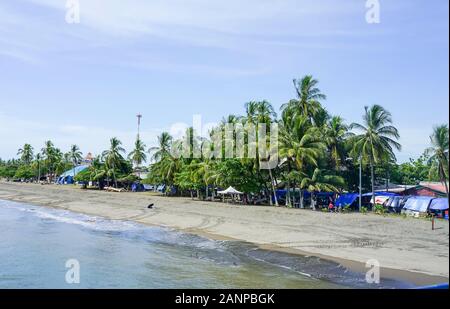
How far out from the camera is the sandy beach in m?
16.4

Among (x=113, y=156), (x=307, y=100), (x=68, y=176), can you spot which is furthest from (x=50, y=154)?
(x=307, y=100)

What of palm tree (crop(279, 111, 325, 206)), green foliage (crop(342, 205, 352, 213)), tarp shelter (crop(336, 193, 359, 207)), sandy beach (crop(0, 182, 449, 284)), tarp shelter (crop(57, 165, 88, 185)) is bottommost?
sandy beach (crop(0, 182, 449, 284))

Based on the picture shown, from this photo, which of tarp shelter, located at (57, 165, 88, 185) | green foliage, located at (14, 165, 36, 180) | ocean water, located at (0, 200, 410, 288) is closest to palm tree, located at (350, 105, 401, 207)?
ocean water, located at (0, 200, 410, 288)

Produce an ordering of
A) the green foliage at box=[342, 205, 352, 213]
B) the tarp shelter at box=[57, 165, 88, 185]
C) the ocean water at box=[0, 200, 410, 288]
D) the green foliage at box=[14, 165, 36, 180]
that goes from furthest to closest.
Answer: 1. the green foliage at box=[14, 165, 36, 180]
2. the tarp shelter at box=[57, 165, 88, 185]
3. the green foliage at box=[342, 205, 352, 213]
4. the ocean water at box=[0, 200, 410, 288]

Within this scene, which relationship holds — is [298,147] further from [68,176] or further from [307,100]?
[68,176]

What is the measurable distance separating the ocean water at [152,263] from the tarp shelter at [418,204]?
49.6 feet

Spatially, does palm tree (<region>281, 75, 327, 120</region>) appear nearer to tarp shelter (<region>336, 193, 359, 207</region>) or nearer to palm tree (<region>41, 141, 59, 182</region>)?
tarp shelter (<region>336, 193, 359, 207</region>)

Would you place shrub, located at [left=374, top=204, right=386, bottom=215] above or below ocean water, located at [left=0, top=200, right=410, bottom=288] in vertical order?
above

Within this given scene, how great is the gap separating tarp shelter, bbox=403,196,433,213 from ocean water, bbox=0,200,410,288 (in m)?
15.1

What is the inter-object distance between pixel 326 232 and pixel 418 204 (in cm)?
1081

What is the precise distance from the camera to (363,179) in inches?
1833
